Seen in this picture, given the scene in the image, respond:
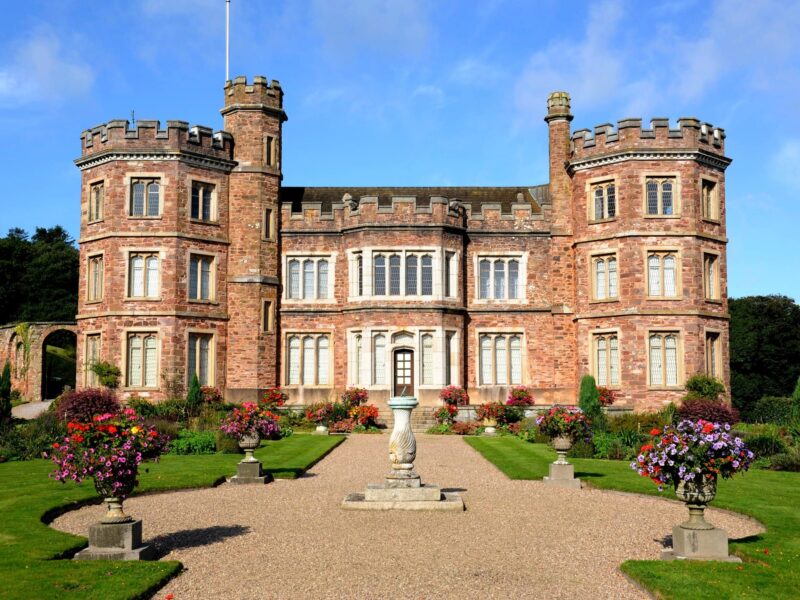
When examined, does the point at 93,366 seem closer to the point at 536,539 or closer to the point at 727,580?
the point at 536,539

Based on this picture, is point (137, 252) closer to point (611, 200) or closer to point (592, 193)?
point (592, 193)

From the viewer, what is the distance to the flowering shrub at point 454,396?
32.1 m

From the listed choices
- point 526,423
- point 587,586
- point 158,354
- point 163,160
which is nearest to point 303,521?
point 587,586

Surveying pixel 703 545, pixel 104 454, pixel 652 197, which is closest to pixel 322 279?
pixel 652 197

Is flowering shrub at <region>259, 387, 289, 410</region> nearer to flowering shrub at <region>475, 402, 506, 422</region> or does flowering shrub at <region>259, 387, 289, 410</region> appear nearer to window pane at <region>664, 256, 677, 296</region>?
flowering shrub at <region>475, 402, 506, 422</region>

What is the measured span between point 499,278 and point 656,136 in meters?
8.31

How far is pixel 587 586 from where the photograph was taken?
31.6 feet

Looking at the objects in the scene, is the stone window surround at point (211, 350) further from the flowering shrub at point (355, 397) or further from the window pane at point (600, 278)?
the window pane at point (600, 278)

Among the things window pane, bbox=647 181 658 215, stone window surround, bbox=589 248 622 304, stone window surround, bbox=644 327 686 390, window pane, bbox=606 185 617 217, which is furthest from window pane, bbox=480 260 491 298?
stone window surround, bbox=644 327 686 390

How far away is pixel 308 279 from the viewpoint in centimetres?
3522

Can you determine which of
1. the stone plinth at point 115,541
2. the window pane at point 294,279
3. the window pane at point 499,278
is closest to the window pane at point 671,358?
the window pane at point 499,278

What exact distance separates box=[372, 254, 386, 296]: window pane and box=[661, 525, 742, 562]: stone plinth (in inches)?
933

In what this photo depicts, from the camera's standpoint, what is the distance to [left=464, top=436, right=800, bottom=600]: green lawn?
30.3ft

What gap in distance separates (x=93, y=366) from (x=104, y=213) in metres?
5.89
